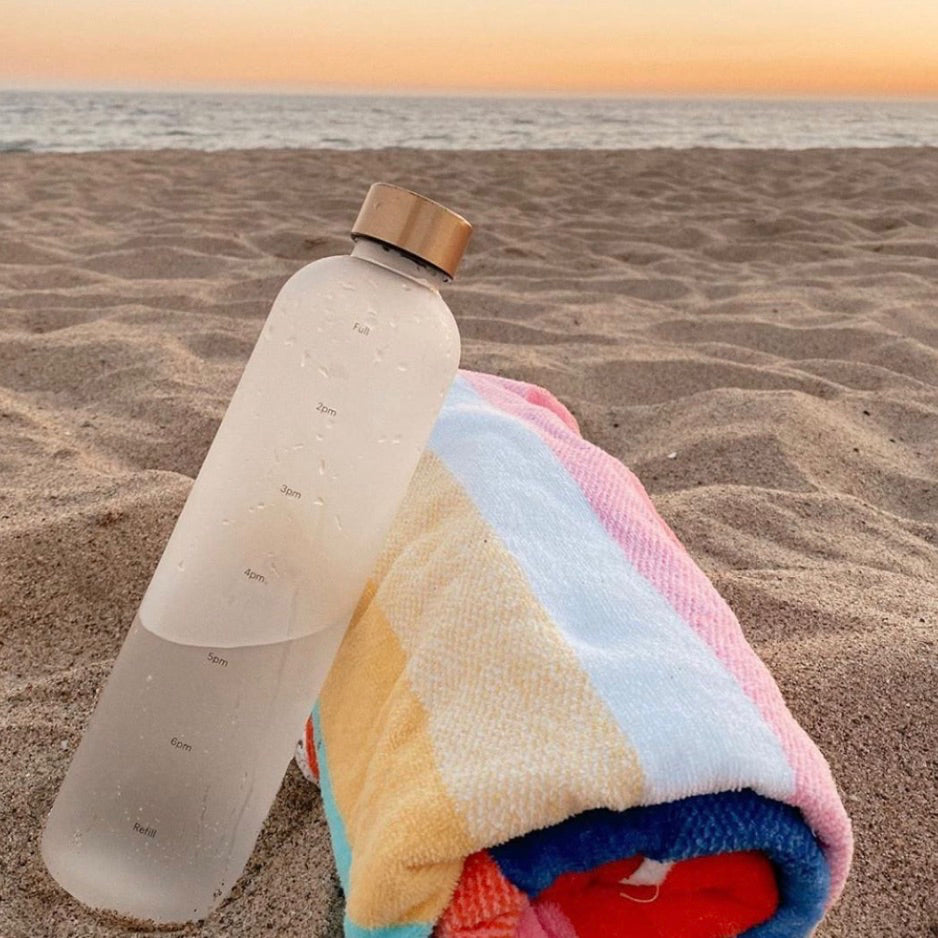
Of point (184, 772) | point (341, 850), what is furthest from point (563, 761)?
point (184, 772)

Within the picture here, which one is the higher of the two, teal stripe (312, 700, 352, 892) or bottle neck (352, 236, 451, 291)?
bottle neck (352, 236, 451, 291)

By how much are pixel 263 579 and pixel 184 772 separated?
190 millimetres

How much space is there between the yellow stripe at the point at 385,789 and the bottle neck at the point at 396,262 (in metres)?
0.30

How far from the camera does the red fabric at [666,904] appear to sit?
68 cm

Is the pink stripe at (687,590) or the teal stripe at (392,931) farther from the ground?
the pink stripe at (687,590)

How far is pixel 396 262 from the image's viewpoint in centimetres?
84

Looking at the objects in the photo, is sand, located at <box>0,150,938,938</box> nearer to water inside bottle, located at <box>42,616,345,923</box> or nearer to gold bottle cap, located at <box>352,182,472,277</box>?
water inside bottle, located at <box>42,616,345,923</box>

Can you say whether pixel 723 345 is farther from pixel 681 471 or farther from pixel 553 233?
pixel 553 233

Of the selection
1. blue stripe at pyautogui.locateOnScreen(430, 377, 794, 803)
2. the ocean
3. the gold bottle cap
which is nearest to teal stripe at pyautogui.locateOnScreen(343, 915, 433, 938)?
blue stripe at pyautogui.locateOnScreen(430, 377, 794, 803)

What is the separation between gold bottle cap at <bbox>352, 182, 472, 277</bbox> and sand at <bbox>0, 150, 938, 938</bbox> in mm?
580

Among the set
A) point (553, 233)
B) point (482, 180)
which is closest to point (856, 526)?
point (553, 233)

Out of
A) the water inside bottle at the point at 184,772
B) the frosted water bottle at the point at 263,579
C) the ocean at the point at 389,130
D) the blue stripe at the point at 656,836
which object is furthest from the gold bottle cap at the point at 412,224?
the ocean at the point at 389,130

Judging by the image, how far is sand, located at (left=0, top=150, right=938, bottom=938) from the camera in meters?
1.02

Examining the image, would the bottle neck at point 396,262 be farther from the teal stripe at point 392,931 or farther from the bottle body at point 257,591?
the teal stripe at point 392,931
